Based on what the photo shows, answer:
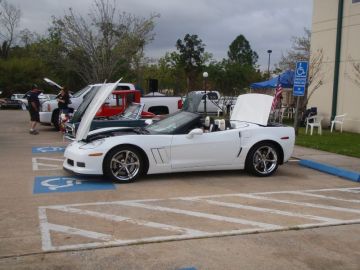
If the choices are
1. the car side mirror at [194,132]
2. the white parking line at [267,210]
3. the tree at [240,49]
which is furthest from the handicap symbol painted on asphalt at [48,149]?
the tree at [240,49]

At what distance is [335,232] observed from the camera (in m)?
5.30

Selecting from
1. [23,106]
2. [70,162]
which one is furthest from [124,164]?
[23,106]

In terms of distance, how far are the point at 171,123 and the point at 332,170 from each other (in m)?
3.53

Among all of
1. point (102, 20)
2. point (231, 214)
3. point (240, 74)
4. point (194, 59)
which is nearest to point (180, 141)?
point (231, 214)

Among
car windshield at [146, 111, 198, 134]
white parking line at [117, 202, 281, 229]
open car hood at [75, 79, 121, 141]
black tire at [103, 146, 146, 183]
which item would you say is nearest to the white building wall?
car windshield at [146, 111, 198, 134]

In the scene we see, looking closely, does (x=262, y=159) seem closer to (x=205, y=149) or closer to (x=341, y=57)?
(x=205, y=149)

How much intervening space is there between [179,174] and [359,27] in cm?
1389

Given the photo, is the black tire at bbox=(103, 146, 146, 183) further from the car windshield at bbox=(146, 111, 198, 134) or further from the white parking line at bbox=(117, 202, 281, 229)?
the white parking line at bbox=(117, 202, 281, 229)

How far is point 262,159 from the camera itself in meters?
8.70

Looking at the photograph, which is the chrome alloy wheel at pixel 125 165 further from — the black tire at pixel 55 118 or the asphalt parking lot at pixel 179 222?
the black tire at pixel 55 118

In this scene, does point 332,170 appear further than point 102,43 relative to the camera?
No

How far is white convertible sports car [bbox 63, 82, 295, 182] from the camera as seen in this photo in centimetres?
766

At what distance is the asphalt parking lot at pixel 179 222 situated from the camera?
4.38 m

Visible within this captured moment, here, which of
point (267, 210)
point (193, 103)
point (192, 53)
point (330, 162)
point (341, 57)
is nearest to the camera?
point (267, 210)
